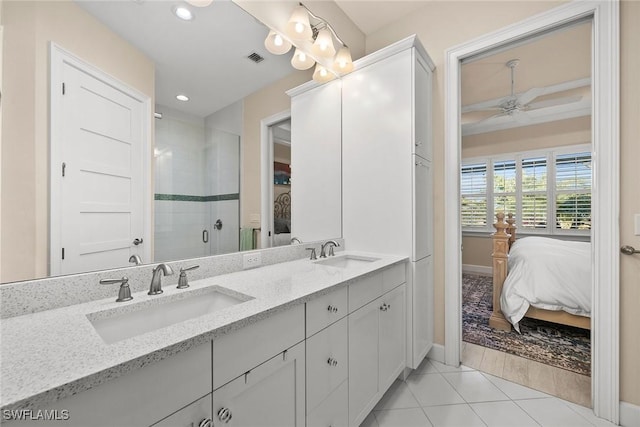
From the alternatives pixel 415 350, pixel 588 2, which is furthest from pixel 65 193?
pixel 588 2

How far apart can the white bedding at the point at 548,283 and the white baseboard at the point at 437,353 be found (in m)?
0.96

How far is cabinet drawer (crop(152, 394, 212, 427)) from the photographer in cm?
64

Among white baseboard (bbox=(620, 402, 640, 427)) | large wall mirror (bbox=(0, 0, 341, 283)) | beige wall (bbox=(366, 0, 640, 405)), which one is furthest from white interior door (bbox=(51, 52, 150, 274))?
white baseboard (bbox=(620, 402, 640, 427))

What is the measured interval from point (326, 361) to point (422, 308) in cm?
108

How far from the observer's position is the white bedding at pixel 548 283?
2.27m

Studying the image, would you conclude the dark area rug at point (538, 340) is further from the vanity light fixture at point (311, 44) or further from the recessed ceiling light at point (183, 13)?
the recessed ceiling light at point (183, 13)

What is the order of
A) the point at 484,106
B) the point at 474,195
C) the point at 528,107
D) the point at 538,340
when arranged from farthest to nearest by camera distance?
1. the point at 474,195
2. the point at 528,107
3. the point at 484,106
4. the point at 538,340

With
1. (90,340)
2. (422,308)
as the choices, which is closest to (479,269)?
(422,308)

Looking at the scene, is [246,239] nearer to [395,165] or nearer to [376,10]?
[395,165]

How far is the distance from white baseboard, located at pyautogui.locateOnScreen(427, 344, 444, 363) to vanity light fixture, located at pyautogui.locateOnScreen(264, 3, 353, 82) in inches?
87.0

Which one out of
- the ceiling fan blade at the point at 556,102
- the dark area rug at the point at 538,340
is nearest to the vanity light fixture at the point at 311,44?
the dark area rug at the point at 538,340

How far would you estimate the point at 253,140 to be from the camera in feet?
5.28

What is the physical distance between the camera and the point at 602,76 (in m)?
1.47

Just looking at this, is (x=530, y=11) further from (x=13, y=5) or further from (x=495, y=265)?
(x=13, y=5)
